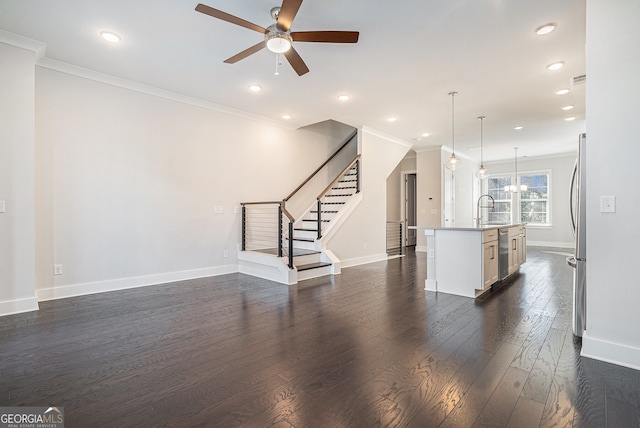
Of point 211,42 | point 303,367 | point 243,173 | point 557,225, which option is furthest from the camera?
point 557,225

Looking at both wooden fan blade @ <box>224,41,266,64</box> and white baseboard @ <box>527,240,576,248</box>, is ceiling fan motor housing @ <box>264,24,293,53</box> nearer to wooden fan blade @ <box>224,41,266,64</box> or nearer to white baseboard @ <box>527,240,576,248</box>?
wooden fan blade @ <box>224,41,266,64</box>

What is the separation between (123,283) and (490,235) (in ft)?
17.3

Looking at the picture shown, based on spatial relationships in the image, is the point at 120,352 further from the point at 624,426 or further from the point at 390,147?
the point at 390,147

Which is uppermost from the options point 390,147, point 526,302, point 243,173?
point 390,147

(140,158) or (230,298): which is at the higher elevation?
(140,158)

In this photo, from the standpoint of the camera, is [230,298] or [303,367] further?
[230,298]

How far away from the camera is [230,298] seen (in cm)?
403

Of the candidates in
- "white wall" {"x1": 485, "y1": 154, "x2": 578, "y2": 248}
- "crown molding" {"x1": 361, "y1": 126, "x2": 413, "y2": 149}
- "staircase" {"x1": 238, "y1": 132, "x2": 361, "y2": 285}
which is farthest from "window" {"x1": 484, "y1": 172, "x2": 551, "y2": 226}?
"staircase" {"x1": 238, "y1": 132, "x2": 361, "y2": 285}

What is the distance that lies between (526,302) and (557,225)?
26.0ft

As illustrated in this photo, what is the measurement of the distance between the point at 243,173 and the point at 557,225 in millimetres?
10066

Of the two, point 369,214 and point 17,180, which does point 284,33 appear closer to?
point 17,180

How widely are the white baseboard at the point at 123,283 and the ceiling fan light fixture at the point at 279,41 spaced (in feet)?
12.6

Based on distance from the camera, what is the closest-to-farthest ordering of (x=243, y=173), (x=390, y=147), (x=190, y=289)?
(x=190, y=289) < (x=243, y=173) < (x=390, y=147)

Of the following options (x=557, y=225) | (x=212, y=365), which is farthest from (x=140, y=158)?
(x=557, y=225)
